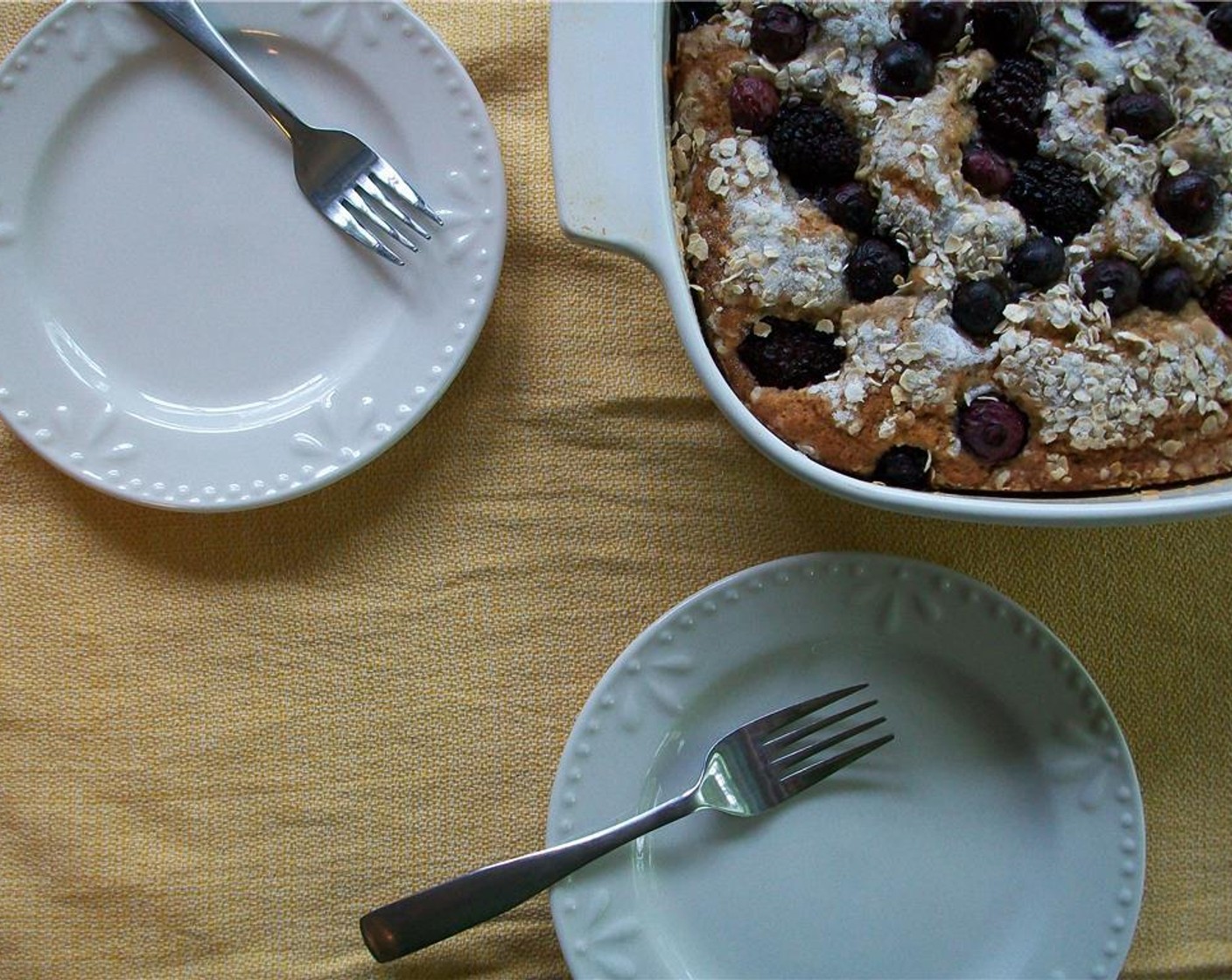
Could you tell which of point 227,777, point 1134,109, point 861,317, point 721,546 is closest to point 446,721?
point 227,777

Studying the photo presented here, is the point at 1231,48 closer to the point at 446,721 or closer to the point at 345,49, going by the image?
the point at 345,49

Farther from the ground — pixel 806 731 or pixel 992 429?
pixel 992 429

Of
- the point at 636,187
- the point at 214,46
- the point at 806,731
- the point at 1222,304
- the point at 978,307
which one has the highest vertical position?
the point at 214,46

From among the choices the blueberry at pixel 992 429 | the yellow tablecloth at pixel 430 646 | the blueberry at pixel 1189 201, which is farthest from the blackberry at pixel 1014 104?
the yellow tablecloth at pixel 430 646

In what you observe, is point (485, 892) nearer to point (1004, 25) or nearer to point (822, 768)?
point (822, 768)

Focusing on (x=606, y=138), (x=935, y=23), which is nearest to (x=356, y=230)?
(x=606, y=138)

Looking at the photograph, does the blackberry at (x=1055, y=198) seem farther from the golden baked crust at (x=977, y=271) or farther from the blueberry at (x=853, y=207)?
the blueberry at (x=853, y=207)
